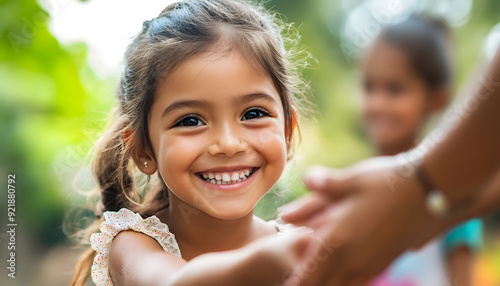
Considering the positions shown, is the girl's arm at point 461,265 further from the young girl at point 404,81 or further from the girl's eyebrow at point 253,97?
the girl's eyebrow at point 253,97

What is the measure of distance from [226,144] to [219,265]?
0.87ft

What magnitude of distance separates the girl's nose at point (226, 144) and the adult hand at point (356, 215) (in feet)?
0.93

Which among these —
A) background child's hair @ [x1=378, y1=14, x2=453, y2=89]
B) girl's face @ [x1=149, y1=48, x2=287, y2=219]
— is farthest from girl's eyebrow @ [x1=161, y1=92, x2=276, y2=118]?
background child's hair @ [x1=378, y1=14, x2=453, y2=89]

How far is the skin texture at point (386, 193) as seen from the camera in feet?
1.81

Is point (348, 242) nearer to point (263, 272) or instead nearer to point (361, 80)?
point (263, 272)

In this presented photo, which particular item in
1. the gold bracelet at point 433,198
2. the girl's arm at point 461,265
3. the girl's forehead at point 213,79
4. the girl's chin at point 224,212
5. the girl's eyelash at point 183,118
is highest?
the girl's arm at point 461,265

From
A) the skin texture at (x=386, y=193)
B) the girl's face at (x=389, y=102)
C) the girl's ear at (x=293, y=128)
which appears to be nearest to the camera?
the skin texture at (x=386, y=193)

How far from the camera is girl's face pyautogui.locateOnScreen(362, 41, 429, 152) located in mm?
807

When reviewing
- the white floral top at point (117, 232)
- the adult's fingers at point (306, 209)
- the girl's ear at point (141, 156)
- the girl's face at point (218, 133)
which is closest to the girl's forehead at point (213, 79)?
the girl's face at point (218, 133)

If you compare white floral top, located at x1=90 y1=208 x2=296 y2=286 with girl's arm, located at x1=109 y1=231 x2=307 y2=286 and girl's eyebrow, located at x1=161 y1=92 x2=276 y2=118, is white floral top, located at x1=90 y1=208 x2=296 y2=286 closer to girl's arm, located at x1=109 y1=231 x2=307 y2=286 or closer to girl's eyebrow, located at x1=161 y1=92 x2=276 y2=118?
girl's arm, located at x1=109 y1=231 x2=307 y2=286

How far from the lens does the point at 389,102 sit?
0.83m

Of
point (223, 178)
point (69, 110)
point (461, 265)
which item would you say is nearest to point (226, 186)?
point (223, 178)

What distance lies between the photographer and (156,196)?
1.16 m

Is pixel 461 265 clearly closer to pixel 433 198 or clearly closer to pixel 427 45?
pixel 427 45
